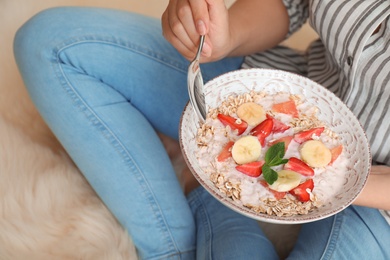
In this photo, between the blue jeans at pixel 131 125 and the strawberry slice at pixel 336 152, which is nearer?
the strawberry slice at pixel 336 152

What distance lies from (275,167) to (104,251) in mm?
331

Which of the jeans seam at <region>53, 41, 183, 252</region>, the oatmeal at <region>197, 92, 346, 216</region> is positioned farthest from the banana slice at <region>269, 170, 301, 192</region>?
the jeans seam at <region>53, 41, 183, 252</region>

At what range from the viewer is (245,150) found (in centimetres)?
58

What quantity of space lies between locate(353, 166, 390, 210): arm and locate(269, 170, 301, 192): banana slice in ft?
0.38

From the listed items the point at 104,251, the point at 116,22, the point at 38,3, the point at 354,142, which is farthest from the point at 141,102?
the point at 38,3

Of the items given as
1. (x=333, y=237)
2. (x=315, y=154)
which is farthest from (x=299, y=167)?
(x=333, y=237)

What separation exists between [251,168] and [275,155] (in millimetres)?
32

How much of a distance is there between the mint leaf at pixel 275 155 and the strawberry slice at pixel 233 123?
50 mm

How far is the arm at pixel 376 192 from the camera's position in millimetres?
625

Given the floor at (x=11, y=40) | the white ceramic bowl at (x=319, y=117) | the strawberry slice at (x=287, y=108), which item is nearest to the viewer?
the white ceramic bowl at (x=319, y=117)

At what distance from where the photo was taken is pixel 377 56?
66 centimetres

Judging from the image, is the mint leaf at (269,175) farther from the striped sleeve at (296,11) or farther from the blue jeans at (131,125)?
the striped sleeve at (296,11)

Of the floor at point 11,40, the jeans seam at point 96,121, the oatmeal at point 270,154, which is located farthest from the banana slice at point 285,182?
the floor at point 11,40

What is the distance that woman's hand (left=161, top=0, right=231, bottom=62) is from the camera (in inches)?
24.6
